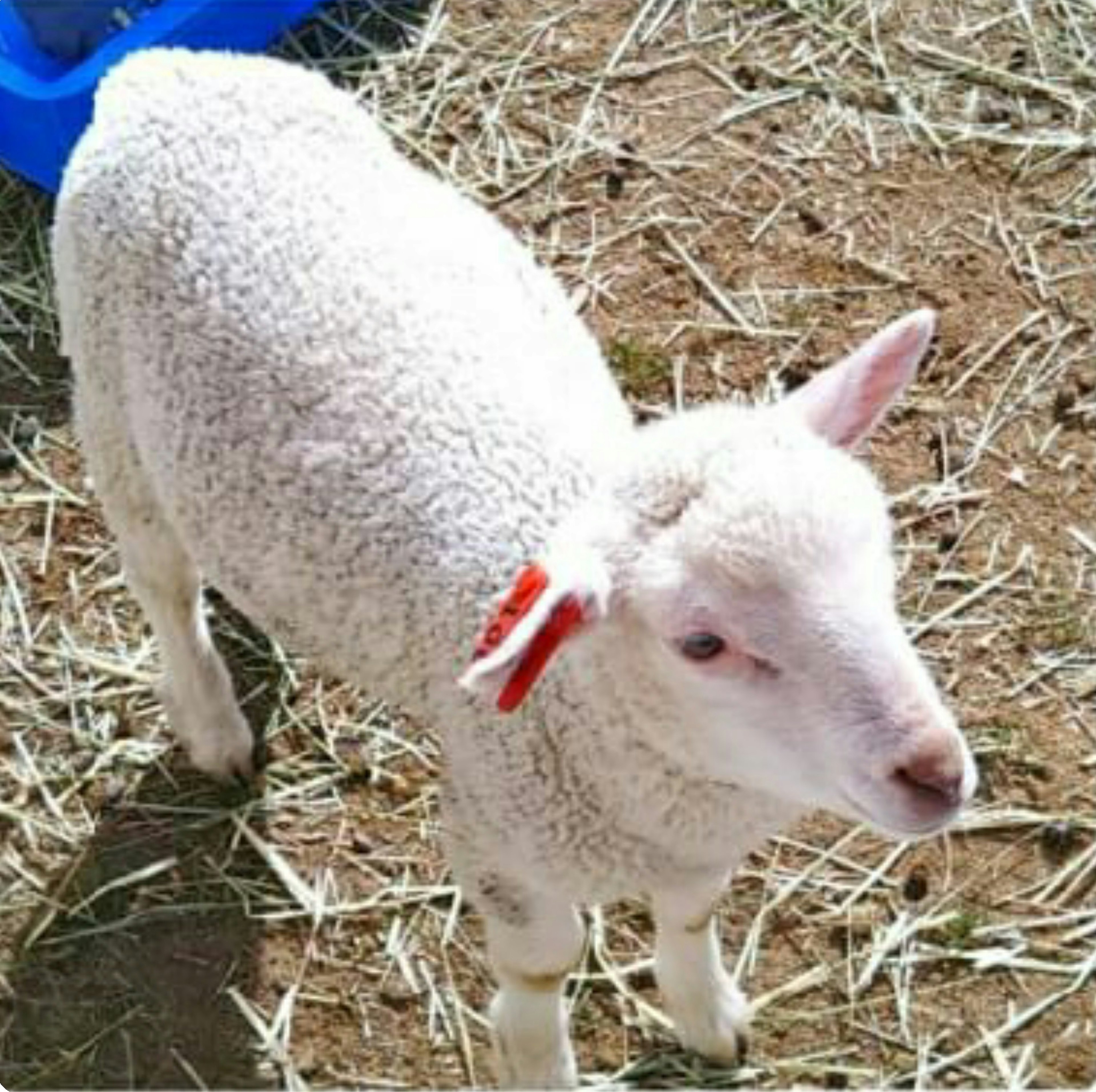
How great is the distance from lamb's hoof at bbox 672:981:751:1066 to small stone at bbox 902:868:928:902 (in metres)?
0.38

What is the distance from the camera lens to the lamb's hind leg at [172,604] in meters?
3.81

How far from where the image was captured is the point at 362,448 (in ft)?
11.0

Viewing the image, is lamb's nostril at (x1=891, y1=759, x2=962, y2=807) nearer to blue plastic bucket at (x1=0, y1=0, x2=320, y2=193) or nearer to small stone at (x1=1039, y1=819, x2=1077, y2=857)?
small stone at (x1=1039, y1=819, x2=1077, y2=857)

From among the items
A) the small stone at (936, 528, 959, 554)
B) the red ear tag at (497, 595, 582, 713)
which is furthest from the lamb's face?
the small stone at (936, 528, 959, 554)

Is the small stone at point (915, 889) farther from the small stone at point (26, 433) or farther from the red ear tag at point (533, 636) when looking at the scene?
the small stone at point (26, 433)

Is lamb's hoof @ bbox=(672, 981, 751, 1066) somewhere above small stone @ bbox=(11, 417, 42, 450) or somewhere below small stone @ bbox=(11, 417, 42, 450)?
below

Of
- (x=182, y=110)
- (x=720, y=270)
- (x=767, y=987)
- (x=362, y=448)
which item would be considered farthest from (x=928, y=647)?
(x=182, y=110)

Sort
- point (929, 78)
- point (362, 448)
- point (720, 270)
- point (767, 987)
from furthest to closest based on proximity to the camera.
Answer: point (929, 78)
point (720, 270)
point (767, 987)
point (362, 448)

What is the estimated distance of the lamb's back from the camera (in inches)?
131

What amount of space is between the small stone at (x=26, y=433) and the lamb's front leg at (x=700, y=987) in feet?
6.15

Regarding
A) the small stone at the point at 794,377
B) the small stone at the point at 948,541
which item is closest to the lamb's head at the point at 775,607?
the small stone at the point at 948,541

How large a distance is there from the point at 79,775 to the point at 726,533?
191cm

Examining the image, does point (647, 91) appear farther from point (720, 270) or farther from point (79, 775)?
point (79, 775)

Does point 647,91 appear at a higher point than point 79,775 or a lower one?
higher
